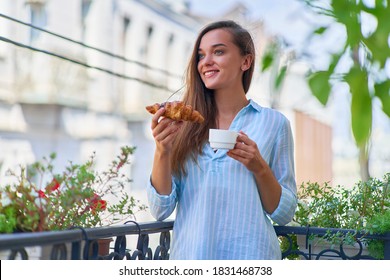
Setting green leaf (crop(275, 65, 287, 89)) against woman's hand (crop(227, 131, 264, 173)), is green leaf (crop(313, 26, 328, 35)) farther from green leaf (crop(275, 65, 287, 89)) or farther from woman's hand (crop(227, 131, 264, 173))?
woman's hand (crop(227, 131, 264, 173))

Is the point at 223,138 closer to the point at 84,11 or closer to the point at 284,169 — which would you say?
the point at 284,169

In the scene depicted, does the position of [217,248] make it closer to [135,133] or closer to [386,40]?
[386,40]

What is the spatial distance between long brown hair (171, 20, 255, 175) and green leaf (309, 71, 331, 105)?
1173 millimetres

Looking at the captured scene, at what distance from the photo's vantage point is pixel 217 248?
5.08 feet

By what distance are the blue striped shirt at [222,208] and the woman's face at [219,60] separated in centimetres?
16

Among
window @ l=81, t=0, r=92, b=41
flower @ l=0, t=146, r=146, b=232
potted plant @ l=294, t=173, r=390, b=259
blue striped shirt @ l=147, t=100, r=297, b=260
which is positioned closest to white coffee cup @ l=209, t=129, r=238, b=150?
blue striped shirt @ l=147, t=100, r=297, b=260

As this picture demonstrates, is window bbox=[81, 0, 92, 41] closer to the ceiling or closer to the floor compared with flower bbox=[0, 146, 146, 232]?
closer to the ceiling

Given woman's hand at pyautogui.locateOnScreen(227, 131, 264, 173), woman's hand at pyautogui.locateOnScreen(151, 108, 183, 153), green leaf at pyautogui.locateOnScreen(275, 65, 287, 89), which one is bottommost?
green leaf at pyautogui.locateOnScreen(275, 65, 287, 89)

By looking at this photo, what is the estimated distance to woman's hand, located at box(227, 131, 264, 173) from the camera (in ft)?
4.77

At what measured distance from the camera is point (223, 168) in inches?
61.9

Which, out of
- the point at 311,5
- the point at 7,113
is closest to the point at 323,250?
the point at 311,5

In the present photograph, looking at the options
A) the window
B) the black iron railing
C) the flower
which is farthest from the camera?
the window
